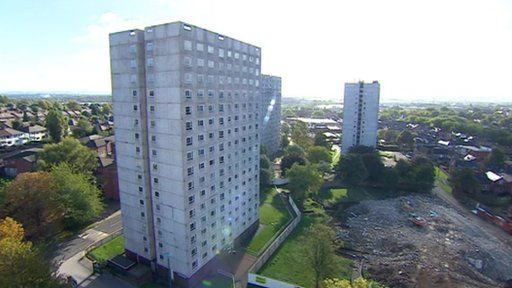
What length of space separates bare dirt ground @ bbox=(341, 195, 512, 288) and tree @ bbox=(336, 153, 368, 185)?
9502mm

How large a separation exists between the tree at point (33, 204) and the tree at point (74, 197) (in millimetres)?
1506

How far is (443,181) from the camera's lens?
74125 mm

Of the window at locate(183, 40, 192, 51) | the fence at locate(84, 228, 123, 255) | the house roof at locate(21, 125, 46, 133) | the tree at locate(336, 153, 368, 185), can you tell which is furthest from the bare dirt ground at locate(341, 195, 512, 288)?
the house roof at locate(21, 125, 46, 133)

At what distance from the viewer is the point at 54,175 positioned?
4156 centimetres

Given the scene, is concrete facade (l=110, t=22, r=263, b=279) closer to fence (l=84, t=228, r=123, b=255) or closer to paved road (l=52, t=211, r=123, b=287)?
paved road (l=52, t=211, r=123, b=287)

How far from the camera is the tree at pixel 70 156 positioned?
53906 mm

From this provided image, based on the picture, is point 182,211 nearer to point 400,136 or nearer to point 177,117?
point 177,117

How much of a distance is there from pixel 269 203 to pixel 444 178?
4952cm

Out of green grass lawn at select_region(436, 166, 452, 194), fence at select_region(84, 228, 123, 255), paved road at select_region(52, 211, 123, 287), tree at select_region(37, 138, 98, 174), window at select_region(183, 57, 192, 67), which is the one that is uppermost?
window at select_region(183, 57, 192, 67)

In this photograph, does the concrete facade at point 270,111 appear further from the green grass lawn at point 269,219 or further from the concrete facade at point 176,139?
the concrete facade at point 176,139

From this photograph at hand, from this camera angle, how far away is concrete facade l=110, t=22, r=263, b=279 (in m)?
29.2

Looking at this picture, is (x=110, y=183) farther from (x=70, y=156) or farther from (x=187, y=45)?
(x=187, y=45)

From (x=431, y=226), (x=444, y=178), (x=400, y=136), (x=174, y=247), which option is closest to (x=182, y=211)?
(x=174, y=247)

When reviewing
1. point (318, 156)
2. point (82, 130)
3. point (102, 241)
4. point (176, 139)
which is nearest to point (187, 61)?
point (176, 139)
